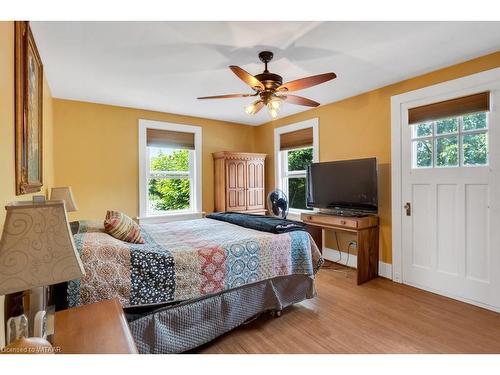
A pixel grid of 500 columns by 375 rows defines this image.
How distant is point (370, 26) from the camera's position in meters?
1.92

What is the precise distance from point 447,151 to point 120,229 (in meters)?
3.23

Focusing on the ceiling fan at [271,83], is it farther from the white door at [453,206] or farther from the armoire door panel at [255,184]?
the armoire door panel at [255,184]

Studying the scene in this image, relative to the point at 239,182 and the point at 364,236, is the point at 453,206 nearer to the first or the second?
the point at 364,236

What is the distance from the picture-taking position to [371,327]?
2201 millimetres

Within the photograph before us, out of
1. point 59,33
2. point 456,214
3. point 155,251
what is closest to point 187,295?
point 155,251

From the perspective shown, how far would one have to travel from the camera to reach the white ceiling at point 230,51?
1.94 meters

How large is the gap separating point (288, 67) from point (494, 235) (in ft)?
8.18

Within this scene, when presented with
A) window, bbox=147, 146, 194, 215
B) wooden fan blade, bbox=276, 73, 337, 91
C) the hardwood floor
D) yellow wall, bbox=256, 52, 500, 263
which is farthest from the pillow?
yellow wall, bbox=256, 52, 500, 263

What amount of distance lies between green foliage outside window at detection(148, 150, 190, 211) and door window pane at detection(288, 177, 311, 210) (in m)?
1.82

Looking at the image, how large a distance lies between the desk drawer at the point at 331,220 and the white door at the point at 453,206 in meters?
0.61

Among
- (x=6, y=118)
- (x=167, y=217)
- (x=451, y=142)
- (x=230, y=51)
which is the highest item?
(x=230, y=51)

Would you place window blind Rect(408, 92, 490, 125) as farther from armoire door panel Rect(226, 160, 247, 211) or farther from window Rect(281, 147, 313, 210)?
armoire door panel Rect(226, 160, 247, 211)

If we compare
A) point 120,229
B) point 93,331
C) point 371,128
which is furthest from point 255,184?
point 93,331
